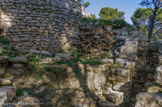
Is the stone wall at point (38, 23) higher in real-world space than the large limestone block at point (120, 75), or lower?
higher

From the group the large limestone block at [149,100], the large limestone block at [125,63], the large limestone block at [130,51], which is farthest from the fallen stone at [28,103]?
the large limestone block at [130,51]

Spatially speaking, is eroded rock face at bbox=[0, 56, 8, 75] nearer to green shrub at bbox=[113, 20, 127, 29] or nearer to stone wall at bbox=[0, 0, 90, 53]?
stone wall at bbox=[0, 0, 90, 53]

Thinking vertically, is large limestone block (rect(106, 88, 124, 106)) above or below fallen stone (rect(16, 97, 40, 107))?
below

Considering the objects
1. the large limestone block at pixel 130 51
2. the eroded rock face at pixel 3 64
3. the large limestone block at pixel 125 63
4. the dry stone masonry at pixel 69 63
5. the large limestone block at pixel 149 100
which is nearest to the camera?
the large limestone block at pixel 149 100

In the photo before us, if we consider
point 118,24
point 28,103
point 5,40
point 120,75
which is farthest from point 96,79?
point 5,40

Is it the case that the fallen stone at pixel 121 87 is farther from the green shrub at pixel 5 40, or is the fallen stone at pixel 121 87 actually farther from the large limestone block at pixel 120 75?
the green shrub at pixel 5 40

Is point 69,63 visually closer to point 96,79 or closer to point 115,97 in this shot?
point 96,79

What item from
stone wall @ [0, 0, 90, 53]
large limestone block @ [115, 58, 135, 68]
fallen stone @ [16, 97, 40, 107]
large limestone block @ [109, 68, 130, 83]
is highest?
stone wall @ [0, 0, 90, 53]

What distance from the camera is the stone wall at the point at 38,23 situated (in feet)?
19.4

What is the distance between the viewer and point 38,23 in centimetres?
620

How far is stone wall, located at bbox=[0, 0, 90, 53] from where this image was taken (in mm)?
5922

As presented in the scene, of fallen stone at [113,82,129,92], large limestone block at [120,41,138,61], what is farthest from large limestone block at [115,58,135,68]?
fallen stone at [113,82,129,92]

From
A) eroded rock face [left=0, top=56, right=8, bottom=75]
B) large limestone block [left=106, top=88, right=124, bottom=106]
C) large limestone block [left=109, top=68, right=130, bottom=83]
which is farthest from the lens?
large limestone block [left=109, top=68, right=130, bottom=83]

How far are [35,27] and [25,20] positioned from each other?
0.53m
